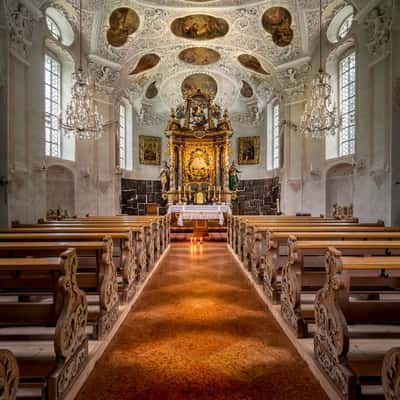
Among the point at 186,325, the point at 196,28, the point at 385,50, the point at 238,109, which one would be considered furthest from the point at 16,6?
the point at 238,109

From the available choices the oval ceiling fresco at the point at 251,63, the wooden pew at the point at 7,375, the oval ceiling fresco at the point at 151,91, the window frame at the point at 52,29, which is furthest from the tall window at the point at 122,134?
the wooden pew at the point at 7,375

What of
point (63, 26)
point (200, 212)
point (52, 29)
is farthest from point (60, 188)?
point (63, 26)

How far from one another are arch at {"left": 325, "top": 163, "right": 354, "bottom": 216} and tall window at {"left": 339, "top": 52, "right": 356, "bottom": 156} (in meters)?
0.61

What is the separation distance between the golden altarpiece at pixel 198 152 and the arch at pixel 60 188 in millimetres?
4797

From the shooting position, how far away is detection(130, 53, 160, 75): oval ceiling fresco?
48.9 feet

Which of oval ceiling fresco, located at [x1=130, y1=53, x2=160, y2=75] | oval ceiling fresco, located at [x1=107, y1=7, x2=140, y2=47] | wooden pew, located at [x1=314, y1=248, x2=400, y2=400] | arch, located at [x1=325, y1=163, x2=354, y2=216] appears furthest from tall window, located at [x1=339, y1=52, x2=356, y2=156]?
wooden pew, located at [x1=314, y1=248, x2=400, y2=400]

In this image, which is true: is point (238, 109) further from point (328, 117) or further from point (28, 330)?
point (28, 330)

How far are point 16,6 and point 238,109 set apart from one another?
11.9 meters

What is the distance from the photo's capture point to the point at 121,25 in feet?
42.8

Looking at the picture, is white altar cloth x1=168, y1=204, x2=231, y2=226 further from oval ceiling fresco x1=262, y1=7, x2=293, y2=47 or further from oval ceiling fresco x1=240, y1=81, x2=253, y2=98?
oval ceiling fresco x1=262, y1=7, x2=293, y2=47

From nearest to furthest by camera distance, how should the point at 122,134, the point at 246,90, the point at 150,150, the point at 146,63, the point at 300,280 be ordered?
1. the point at 300,280
2. the point at 146,63
3. the point at 122,134
4. the point at 246,90
5. the point at 150,150

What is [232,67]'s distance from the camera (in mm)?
16453

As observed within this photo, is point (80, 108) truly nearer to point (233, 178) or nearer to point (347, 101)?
point (347, 101)

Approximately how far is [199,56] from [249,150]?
5.38 m
